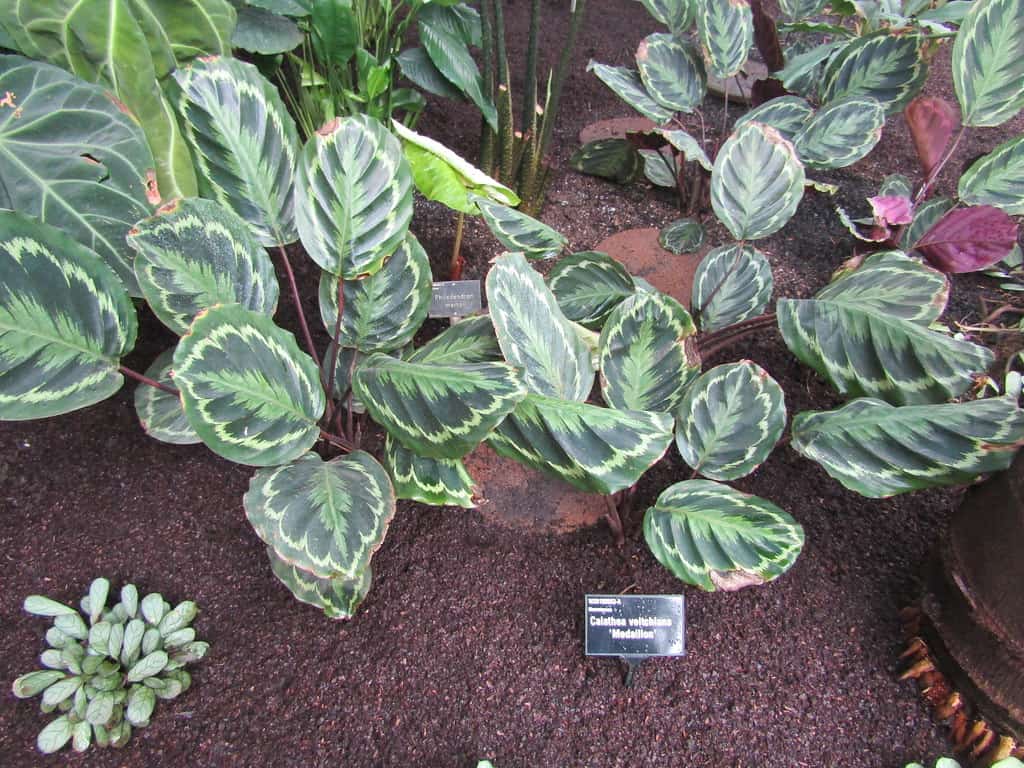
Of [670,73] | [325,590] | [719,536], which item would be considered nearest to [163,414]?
[325,590]

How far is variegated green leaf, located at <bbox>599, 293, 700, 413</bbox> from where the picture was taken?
1.10 m

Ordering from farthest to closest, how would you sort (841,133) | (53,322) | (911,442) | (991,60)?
1. (841,133)
2. (991,60)
3. (911,442)
4. (53,322)

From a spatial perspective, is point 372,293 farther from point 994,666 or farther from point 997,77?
point 997,77

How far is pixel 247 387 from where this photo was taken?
88 cm

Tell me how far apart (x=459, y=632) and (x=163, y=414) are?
1.98ft

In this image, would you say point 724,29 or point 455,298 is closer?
point 455,298

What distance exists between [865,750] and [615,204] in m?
1.37

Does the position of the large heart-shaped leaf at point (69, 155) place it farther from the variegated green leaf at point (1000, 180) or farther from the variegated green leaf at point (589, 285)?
the variegated green leaf at point (1000, 180)

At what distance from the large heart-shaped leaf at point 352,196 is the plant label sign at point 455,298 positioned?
1.11ft

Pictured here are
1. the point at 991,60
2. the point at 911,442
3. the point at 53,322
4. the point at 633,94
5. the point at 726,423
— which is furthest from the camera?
the point at 633,94

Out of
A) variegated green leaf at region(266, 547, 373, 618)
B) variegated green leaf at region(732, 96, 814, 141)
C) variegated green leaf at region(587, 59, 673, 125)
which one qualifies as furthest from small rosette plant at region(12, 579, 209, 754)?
variegated green leaf at region(732, 96, 814, 141)

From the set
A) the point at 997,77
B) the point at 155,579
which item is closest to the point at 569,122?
the point at 997,77

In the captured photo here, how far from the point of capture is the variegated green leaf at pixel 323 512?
2.79 ft

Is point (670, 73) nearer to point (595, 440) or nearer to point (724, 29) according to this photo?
point (724, 29)
